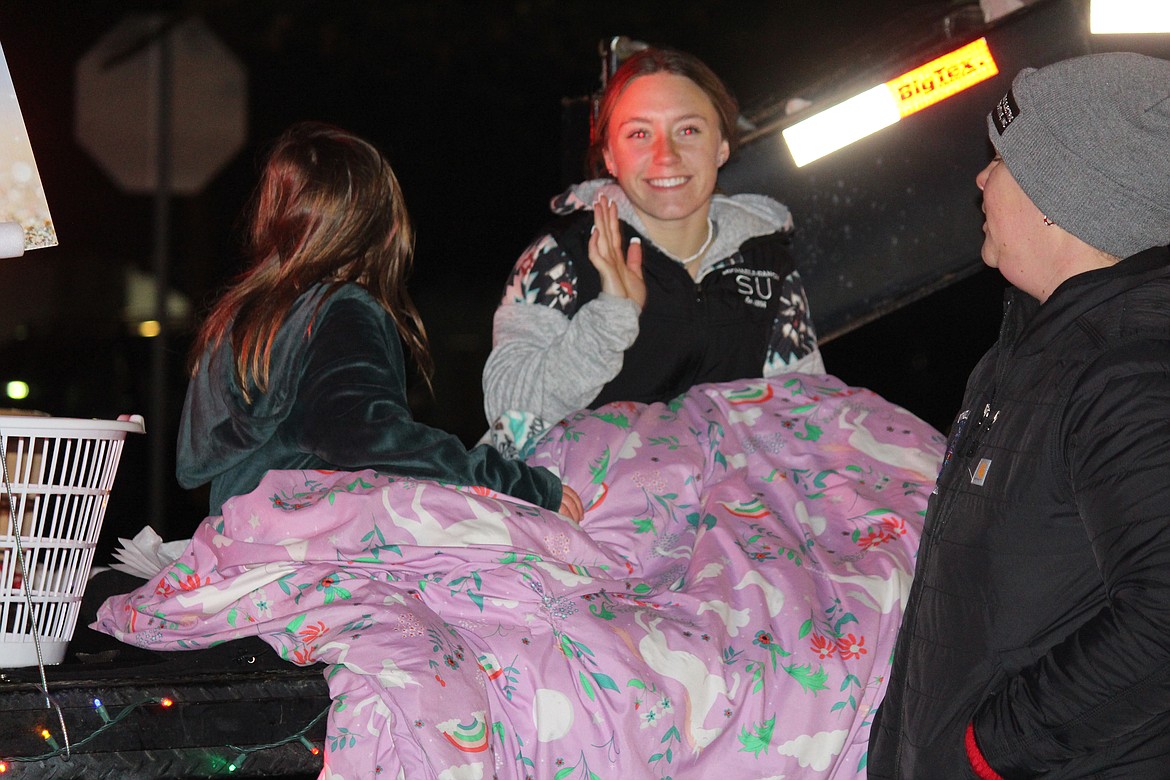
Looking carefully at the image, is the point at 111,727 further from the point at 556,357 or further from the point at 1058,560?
the point at 1058,560

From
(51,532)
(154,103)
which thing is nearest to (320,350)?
(51,532)

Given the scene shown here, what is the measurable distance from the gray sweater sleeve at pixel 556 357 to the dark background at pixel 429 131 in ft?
17.3

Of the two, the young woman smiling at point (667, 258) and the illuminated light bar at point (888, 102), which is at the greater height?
the illuminated light bar at point (888, 102)

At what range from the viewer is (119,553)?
2.77 m

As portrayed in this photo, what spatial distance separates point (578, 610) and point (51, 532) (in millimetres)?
967

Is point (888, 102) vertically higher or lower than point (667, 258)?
higher

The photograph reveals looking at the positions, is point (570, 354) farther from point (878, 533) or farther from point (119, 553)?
point (119, 553)

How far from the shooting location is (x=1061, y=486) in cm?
169

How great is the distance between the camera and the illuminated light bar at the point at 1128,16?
3.32 meters

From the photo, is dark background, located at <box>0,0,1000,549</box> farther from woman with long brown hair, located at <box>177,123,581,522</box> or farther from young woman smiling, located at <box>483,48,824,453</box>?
woman with long brown hair, located at <box>177,123,581,522</box>

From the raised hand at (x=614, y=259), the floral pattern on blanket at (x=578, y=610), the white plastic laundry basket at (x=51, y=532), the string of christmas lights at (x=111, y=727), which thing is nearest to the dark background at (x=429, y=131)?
the raised hand at (x=614, y=259)

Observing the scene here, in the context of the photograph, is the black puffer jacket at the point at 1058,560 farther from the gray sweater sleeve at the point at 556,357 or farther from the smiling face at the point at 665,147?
the smiling face at the point at 665,147

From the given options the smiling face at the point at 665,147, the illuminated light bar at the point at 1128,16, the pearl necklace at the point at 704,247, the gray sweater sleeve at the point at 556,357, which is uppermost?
the illuminated light bar at the point at 1128,16

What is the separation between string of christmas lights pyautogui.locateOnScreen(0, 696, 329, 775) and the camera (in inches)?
82.8
